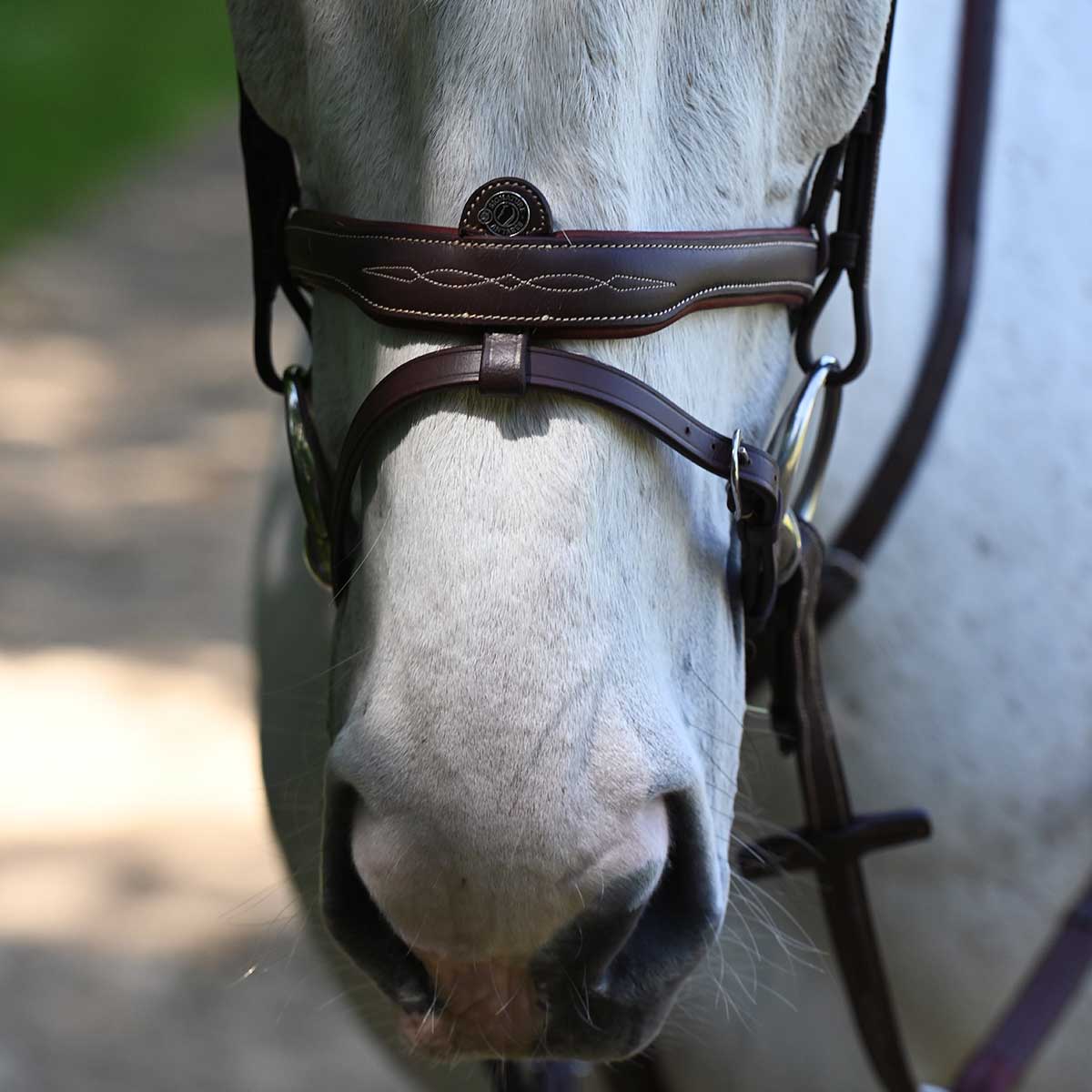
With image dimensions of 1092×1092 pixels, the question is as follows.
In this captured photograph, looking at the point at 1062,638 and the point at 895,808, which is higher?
the point at 1062,638

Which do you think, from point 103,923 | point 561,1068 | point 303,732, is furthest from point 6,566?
point 561,1068

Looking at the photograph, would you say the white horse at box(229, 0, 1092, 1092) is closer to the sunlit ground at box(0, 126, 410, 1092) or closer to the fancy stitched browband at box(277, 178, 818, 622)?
the fancy stitched browband at box(277, 178, 818, 622)

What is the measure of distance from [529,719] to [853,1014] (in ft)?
2.32

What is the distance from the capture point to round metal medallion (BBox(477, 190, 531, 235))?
87 cm

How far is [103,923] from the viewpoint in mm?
2945

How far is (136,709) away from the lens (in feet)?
11.4

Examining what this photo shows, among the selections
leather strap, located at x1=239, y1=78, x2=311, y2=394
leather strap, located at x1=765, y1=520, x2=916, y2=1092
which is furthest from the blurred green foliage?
leather strap, located at x1=765, y1=520, x2=916, y2=1092

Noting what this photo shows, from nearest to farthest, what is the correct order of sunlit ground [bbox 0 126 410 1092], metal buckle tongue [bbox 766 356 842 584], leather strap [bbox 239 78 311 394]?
1. metal buckle tongue [bbox 766 356 842 584]
2. leather strap [bbox 239 78 311 394]
3. sunlit ground [bbox 0 126 410 1092]

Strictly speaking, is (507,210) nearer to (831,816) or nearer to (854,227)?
(854,227)

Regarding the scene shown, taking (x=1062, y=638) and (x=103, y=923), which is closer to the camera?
(x=1062, y=638)

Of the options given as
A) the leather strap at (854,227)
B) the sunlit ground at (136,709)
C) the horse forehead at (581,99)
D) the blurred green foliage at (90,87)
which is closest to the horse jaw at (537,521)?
the horse forehead at (581,99)

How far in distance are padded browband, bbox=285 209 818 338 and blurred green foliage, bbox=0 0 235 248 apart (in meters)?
5.54

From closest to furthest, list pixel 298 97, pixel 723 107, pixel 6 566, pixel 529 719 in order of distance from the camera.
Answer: pixel 529 719 → pixel 723 107 → pixel 298 97 → pixel 6 566

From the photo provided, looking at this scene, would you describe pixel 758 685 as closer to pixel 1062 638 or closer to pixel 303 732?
pixel 1062 638
